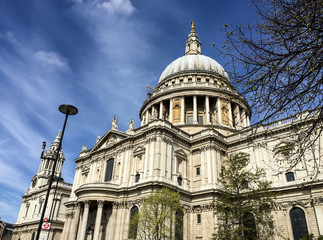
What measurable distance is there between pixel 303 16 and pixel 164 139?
2438cm

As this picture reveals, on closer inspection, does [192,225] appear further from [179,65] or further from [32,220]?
[32,220]

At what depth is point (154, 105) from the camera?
4912cm

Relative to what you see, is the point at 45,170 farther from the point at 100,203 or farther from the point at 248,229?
the point at 248,229

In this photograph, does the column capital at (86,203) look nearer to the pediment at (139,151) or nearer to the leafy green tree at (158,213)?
the pediment at (139,151)

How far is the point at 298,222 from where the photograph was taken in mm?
26625

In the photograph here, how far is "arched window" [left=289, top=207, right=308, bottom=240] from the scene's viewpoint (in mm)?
26020

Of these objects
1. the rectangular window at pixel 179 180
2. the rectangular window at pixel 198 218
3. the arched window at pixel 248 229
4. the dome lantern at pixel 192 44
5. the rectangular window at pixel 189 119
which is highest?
the dome lantern at pixel 192 44

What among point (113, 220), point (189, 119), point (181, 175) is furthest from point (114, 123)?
point (113, 220)

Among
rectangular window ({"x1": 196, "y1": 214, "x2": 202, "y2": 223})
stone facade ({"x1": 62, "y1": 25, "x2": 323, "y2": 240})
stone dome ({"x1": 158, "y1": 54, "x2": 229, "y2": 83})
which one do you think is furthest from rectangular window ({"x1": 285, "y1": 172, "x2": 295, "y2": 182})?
stone dome ({"x1": 158, "y1": 54, "x2": 229, "y2": 83})

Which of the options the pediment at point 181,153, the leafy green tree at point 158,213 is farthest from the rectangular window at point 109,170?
the leafy green tree at point 158,213

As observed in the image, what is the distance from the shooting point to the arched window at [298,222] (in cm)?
2602

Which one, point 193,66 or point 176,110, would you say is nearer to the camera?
point 176,110

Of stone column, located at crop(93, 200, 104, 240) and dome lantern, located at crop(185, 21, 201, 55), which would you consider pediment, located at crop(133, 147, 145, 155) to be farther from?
dome lantern, located at crop(185, 21, 201, 55)

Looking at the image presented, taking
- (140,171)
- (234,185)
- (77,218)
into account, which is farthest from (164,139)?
(77,218)
